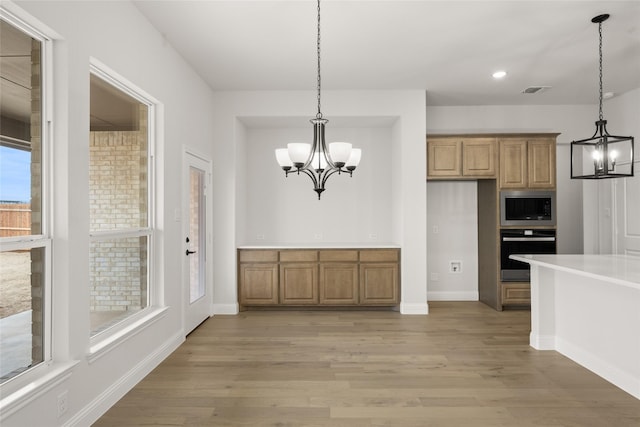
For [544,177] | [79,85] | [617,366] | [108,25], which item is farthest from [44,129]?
[544,177]

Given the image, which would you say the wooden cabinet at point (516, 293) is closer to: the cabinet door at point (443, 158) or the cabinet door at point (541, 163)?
the cabinet door at point (541, 163)

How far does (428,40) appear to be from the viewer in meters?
3.69

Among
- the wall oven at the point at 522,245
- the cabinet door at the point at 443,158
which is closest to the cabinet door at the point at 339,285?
the cabinet door at the point at 443,158

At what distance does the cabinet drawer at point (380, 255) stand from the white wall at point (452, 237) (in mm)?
925

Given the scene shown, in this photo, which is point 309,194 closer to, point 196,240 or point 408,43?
point 196,240

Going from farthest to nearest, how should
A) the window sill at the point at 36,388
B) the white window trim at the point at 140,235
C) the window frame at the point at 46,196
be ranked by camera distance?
the white window trim at the point at 140,235
the window frame at the point at 46,196
the window sill at the point at 36,388

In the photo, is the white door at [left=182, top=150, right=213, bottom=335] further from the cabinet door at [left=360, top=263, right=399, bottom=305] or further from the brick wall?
the cabinet door at [left=360, top=263, right=399, bottom=305]

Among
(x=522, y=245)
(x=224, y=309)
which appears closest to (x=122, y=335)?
(x=224, y=309)

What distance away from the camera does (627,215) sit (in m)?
5.27

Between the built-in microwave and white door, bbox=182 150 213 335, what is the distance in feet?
12.5

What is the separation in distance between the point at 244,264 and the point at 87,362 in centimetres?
284

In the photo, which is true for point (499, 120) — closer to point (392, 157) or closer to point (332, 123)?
point (392, 157)

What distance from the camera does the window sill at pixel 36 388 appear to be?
70.0 inches

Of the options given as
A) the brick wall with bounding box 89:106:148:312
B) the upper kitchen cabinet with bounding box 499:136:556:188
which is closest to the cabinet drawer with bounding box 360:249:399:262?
the upper kitchen cabinet with bounding box 499:136:556:188
